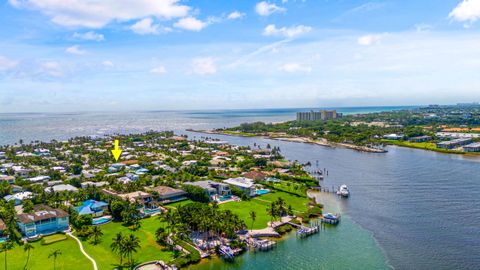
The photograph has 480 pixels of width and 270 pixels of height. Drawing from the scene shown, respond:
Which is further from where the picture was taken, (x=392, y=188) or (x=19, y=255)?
(x=392, y=188)

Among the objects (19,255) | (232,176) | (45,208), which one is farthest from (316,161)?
(19,255)

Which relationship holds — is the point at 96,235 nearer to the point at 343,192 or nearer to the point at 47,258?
the point at 47,258

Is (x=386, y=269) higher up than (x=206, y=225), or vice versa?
(x=206, y=225)

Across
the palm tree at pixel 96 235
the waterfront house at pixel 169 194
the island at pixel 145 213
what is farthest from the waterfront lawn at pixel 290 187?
the palm tree at pixel 96 235

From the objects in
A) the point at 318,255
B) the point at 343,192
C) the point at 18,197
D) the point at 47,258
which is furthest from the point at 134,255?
the point at 343,192

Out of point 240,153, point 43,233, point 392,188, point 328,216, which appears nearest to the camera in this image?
point 43,233

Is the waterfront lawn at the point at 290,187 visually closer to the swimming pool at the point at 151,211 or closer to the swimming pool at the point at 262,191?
the swimming pool at the point at 262,191

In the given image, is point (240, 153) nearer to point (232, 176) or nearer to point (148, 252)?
point (232, 176)
